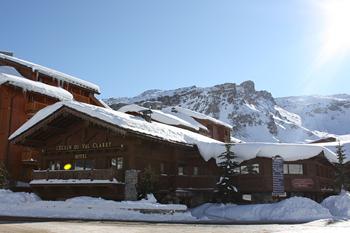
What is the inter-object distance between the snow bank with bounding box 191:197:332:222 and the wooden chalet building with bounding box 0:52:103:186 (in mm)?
14179

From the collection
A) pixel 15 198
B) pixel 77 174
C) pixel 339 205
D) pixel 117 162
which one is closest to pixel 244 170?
pixel 339 205

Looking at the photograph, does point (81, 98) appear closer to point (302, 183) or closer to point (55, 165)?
point (55, 165)

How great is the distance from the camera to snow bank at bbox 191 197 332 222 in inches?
989

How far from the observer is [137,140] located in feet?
92.2

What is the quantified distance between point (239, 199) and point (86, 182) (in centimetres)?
1014

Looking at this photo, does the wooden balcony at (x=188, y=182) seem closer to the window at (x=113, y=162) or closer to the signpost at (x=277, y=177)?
the window at (x=113, y=162)

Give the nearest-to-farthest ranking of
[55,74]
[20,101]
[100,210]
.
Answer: [100,210] < [20,101] < [55,74]

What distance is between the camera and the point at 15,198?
27719 millimetres

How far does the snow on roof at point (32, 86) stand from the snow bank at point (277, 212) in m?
16.4

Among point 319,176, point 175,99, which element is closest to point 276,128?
point 175,99

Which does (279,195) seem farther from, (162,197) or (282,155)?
(162,197)

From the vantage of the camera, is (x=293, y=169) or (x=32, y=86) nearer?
(x=293, y=169)

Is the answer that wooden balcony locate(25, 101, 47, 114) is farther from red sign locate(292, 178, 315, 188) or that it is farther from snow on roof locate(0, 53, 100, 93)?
red sign locate(292, 178, 315, 188)

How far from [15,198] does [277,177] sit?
52.1ft
